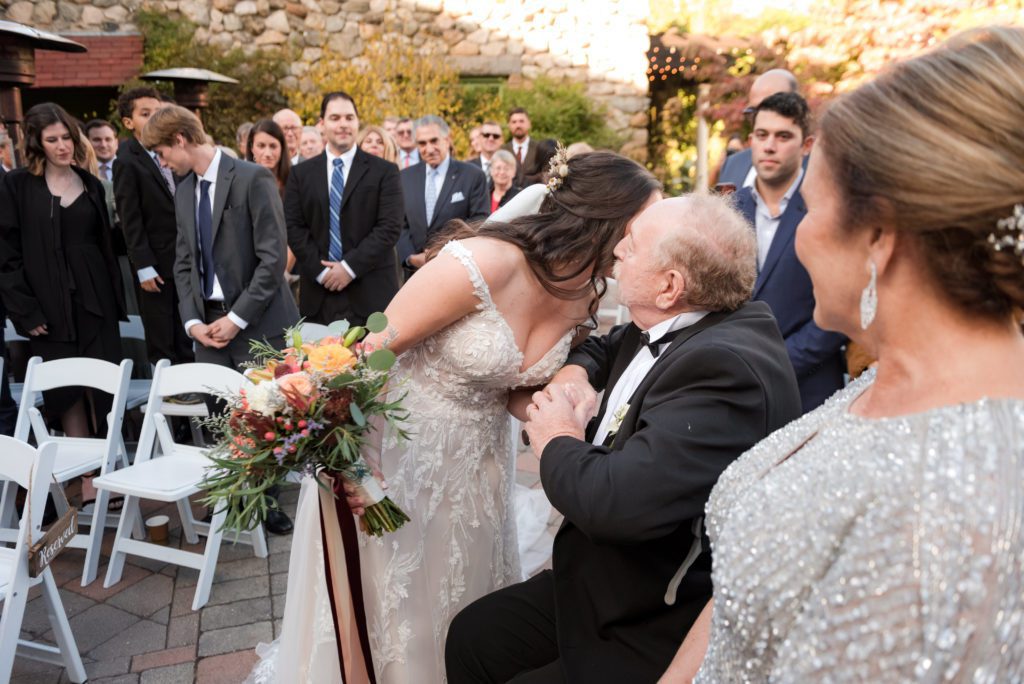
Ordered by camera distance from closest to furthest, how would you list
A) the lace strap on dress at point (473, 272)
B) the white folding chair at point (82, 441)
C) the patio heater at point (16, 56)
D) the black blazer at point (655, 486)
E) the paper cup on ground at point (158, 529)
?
the black blazer at point (655, 486) < the lace strap on dress at point (473, 272) < the white folding chair at point (82, 441) < the paper cup on ground at point (158, 529) < the patio heater at point (16, 56)

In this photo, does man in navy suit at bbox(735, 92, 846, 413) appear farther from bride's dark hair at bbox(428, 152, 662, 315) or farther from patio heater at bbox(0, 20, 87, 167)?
patio heater at bbox(0, 20, 87, 167)

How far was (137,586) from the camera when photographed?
393 cm

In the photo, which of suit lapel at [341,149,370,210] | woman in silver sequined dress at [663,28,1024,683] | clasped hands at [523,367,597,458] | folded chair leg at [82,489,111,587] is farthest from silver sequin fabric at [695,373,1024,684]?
suit lapel at [341,149,370,210]

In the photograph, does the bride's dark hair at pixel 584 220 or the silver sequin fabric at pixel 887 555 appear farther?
the bride's dark hair at pixel 584 220

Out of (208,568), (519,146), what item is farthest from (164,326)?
(519,146)

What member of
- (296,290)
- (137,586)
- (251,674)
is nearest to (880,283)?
(251,674)

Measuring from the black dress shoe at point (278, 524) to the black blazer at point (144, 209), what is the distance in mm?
2221

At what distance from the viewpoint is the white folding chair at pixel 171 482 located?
3717 millimetres

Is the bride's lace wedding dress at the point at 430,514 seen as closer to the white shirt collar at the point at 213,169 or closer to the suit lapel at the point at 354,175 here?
the white shirt collar at the point at 213,169

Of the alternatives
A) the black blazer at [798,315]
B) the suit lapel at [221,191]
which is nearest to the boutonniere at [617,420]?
the black blazer at [798,315]

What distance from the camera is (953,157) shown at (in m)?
1.03

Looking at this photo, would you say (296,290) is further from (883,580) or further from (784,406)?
(883,580)

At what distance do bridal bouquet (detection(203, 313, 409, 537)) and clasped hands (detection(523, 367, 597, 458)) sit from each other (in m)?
0.38

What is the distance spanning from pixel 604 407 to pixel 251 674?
2.00 metres
